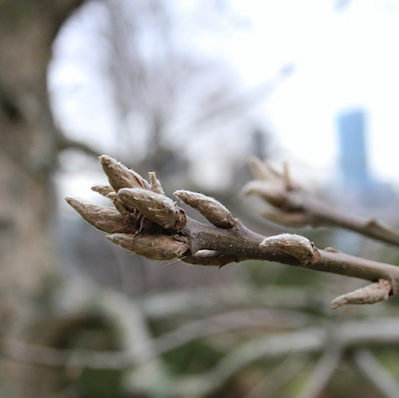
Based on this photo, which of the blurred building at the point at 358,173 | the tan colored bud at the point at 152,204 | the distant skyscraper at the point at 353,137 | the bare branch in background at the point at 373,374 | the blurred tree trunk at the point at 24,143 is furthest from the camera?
the distant skyscraper at the point at 353,137

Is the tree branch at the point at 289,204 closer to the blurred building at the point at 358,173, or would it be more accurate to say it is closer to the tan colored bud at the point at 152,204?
the tan colored bud at the point at 152,204

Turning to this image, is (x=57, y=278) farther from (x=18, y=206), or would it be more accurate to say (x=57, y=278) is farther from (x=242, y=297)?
(x=242, y=297)

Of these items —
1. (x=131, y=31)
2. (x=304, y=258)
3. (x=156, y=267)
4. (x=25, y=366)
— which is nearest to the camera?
(x=304, y=258)

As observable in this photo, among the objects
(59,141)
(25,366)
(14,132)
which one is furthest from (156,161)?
(25,366)

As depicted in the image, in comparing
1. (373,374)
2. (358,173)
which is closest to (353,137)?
(358,173)

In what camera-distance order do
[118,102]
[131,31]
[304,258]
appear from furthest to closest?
[118,102]
[131,31]
[304,258]

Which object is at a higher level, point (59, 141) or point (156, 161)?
point (59, 141)

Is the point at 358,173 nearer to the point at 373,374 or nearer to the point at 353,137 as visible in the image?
the point at 353,137

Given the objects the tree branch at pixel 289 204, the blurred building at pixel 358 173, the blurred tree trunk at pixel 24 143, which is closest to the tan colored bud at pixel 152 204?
the tree branch at pixel 289 204
